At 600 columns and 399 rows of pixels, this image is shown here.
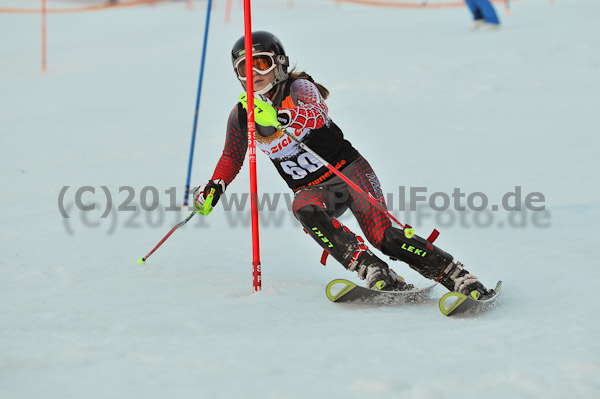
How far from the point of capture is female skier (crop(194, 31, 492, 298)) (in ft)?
10.6

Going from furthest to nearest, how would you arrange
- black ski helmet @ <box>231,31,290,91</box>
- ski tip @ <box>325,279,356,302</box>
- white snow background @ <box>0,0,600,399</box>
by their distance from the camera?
black ski helmet @ <box>231,31,290,91</box>
ski tip @ <box>325,279,356,302</box>
white snow background @ <box>0,0,600,399</box>

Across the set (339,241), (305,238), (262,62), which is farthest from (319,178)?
(305,238)

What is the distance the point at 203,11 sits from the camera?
2370 centimetres

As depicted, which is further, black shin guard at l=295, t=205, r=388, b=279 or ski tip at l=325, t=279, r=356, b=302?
black shin guard at l=295, t=205, r=388, b=279

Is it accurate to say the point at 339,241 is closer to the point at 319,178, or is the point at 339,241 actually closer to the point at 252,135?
the point at 319,178

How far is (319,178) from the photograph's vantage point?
3.53 meters

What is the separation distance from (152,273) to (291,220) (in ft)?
5.96

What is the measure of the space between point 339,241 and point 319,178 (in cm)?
44

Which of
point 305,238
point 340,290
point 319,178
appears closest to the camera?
point 340,290

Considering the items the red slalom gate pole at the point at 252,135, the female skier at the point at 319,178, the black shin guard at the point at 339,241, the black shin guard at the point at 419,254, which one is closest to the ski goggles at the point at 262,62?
the female skier at the point at 319,178

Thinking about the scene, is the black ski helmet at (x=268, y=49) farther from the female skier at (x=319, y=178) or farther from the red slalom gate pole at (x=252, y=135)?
the red slalom gate pole at (x=252, y=135)

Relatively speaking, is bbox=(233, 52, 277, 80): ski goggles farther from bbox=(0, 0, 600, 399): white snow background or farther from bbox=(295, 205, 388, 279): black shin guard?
bbox=(0, 0, 600, 399): white snow background

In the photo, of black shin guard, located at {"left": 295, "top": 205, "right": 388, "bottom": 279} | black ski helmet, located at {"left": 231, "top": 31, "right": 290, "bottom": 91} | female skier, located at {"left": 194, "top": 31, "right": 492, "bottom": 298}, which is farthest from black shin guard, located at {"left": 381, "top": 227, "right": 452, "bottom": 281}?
black ski helmet, located at {"left": 231, "top": 31, "right": 290, "bottom": 91}

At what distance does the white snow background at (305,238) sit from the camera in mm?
2244
